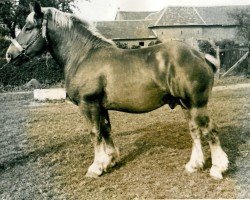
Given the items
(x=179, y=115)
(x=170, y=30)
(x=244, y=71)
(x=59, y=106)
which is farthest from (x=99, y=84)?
(x=170, y=30)

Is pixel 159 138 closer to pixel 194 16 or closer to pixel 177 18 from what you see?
pixel 177 18

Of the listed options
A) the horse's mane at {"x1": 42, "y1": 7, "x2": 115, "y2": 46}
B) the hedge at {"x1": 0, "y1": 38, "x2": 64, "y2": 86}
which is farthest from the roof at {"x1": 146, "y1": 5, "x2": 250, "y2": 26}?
the horse's mane at {"x1": 42, "y1": 7, "x2": 115, "y2": 46}

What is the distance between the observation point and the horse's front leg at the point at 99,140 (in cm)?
601

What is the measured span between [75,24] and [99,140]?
2153 millimetres

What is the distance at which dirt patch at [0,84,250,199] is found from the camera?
5.54 metres

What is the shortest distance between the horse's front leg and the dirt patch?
0.17m

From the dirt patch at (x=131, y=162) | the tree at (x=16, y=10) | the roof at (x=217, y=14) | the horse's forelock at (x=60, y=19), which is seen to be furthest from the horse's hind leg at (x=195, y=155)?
the roof at (x=217, y=14)

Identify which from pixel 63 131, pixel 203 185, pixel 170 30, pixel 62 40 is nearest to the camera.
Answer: pixel 203 185

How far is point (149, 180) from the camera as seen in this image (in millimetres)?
5922

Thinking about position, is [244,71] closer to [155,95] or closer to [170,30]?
[155,95]

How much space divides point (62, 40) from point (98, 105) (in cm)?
140

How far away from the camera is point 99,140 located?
625 centimetres

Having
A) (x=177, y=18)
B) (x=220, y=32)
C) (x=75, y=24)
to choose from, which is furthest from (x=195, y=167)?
(x=220, y=32)

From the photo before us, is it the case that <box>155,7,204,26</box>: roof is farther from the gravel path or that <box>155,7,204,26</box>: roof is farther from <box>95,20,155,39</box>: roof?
the gravel path
